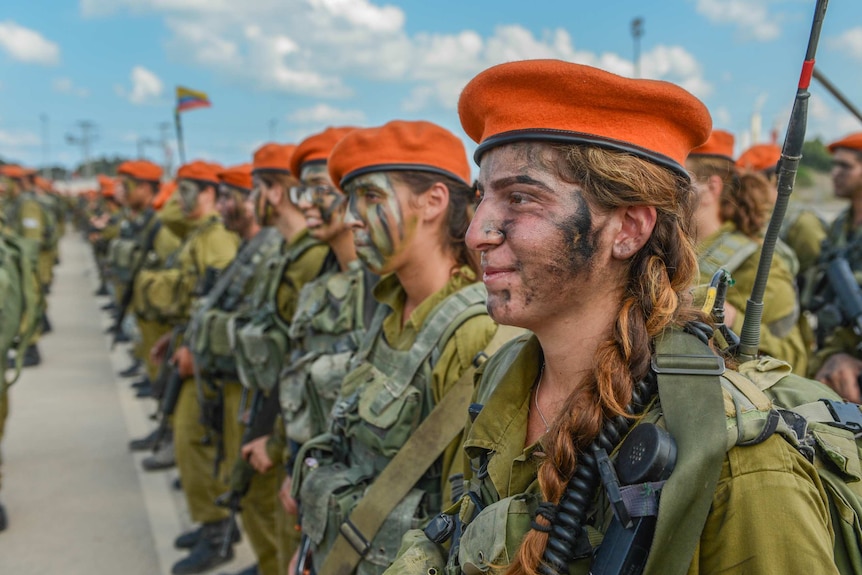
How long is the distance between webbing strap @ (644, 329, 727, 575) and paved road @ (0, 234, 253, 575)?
4143mm

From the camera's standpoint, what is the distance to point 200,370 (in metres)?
4.55

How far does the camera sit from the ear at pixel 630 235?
1.41m

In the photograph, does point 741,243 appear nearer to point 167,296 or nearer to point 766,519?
point 766,519

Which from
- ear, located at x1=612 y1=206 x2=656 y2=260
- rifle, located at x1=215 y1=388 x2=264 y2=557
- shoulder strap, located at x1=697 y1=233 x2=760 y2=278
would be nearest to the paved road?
rifle, located at x1=215 y1=388 x2=264 y2=557

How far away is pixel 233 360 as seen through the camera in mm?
4387

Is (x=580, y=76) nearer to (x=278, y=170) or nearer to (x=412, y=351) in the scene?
(x=412, y=351)

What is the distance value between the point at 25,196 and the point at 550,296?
1556cm

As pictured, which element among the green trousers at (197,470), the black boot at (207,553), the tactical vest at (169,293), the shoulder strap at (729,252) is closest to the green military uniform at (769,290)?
the shoulder strap at (729,252)

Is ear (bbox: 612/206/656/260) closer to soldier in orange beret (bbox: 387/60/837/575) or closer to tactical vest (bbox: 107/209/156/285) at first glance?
soldier in orange beret (bbox: 387/60/837/575)

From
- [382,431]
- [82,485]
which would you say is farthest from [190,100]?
[382,431]

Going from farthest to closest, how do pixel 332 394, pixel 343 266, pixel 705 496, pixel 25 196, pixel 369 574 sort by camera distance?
1. pixel 25 196
2. pixel 343 266
3. pixel 332 394
4. pixel 369 574
5. pixel 705 496

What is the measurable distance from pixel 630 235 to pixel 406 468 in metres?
1.15

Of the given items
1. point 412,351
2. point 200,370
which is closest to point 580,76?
point 412,351

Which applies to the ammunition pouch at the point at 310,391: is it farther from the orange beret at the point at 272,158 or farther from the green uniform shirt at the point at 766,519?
the green uniform shirt at the point at 766,519
